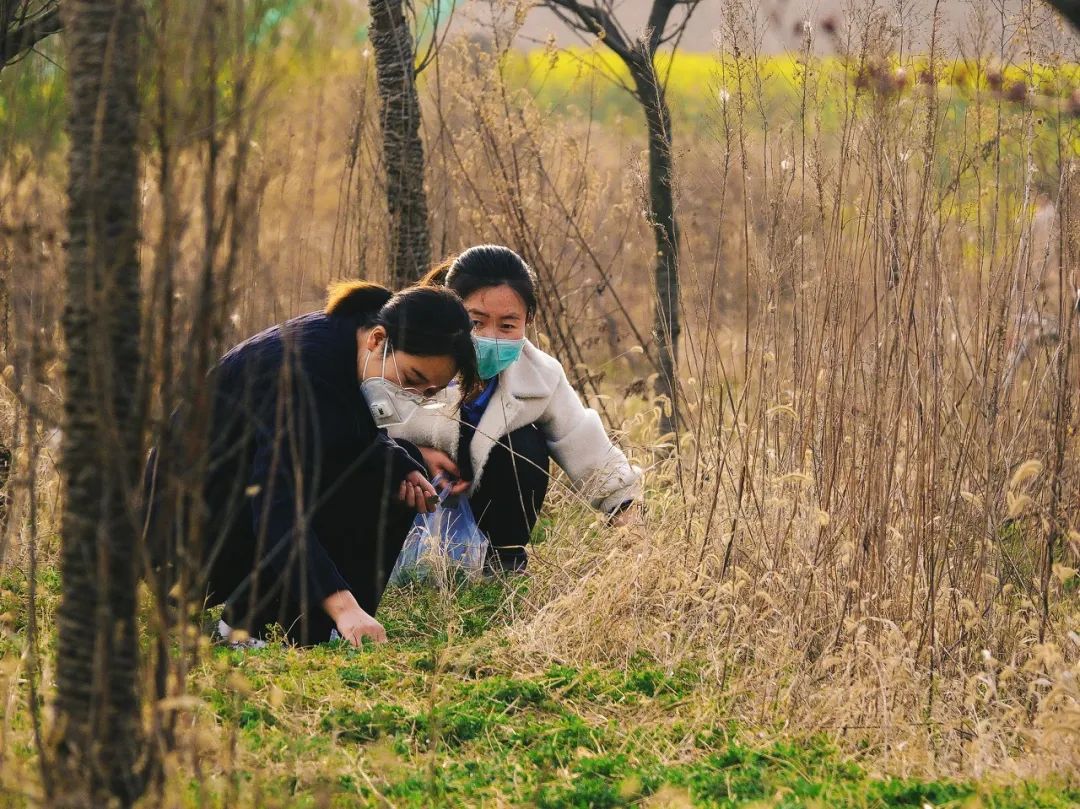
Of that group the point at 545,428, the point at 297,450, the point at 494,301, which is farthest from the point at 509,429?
the point at 297,450

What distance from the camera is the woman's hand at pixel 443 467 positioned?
14.5ft

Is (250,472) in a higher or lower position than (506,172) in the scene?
lower

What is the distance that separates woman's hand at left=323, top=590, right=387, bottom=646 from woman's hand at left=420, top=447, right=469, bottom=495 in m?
0.81

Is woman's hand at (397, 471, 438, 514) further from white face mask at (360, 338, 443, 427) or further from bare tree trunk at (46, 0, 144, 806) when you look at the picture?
bare tree trunk at (46, 0, 144, 806)

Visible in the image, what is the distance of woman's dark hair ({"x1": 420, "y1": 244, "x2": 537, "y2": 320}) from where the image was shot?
430 cm

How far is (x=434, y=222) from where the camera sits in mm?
6504

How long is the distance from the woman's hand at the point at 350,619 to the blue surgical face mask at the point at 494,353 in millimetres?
954

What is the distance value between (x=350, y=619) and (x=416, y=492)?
447 millimetres

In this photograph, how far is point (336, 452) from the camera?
3816mm

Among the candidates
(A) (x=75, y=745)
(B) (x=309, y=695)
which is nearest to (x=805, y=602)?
(B) (x=309, y=695)

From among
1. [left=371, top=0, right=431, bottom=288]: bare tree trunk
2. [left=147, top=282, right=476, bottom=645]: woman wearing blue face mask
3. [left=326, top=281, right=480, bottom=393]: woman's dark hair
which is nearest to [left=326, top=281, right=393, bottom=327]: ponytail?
[left=147, top=282, right=476, bottom=645]: woman wearing blue face mask

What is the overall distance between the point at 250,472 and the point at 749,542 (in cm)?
147

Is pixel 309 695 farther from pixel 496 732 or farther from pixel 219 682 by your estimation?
pixel 496 732

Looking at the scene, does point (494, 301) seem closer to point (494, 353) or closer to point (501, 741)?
point (494, 353)
